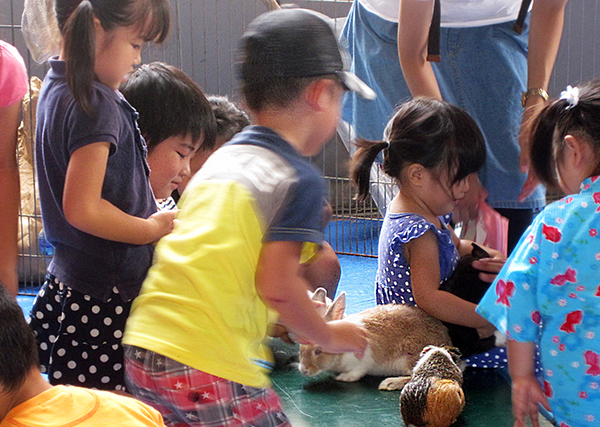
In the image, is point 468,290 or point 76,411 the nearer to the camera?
point 76,411

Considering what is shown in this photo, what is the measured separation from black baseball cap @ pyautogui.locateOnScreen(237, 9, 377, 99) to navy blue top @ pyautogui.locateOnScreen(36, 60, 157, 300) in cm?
40

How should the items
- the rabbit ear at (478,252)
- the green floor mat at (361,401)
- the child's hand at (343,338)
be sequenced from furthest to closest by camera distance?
the rabbit ear at (478,252) < the green floor mat at (361,401) < the child's hand at (343,338)

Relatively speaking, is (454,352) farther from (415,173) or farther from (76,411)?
(76,411)

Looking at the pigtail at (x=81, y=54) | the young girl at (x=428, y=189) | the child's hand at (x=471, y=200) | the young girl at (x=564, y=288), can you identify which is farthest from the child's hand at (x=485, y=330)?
the pigtail at (x=81, y=54)

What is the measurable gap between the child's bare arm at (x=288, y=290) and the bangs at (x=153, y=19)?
2.16 ft

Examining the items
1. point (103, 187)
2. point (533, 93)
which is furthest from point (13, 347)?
point (533, 93)

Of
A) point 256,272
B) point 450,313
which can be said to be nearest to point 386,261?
point 450,313

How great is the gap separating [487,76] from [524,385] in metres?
1.05

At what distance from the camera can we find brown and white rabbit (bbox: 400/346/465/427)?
1.73 meters

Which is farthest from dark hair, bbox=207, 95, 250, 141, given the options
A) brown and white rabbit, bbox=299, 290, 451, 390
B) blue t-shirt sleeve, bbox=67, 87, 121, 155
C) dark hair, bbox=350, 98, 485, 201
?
blue t-shirt sleeve, bbox=67, 87, 121, 155

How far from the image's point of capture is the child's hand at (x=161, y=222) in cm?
145

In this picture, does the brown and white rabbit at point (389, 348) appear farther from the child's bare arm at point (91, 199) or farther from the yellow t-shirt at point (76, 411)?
the yellow t-shirt at point (76, 411)

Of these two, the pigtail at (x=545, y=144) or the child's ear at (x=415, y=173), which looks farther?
the child's ear at (x=415, y=173)

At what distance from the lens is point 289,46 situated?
3.65ft
